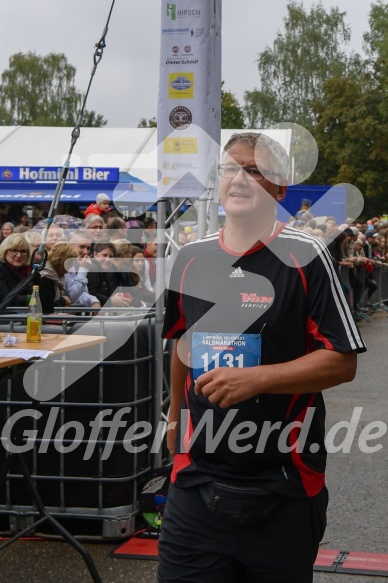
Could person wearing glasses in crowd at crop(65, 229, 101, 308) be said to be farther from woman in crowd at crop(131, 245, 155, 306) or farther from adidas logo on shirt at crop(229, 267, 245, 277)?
adidas logo on shirt at crop(229, 267, 245, 277)

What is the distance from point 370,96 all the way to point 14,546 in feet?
184

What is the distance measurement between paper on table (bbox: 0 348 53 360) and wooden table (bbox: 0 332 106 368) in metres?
0.04

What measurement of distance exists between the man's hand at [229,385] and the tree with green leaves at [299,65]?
68.5m

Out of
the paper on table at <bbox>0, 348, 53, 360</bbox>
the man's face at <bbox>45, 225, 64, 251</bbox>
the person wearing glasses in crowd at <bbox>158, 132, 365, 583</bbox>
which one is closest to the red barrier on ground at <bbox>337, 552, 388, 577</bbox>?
the paper on table at <bbox>0, 348, 53, 360</bbox>

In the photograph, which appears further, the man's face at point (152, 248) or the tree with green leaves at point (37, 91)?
the tree with green leaves at point (37, 91)

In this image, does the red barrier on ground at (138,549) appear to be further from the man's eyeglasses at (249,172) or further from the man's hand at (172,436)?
the man's eyeglasses at (249,172)

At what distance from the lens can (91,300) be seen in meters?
8.30

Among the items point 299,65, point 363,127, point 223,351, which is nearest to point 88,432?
point 223,351

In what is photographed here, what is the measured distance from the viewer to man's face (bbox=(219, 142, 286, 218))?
2945 mm

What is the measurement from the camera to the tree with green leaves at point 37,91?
79375 millimetres

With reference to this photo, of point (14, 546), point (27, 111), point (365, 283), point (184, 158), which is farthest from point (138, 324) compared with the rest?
point (27, 111)

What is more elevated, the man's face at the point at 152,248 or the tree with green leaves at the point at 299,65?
the tree with green leaves at the point at 299,65

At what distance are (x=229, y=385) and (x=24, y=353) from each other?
78.2 inches

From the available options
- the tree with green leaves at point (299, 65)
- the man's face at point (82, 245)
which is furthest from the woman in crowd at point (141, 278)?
the tree with green leaves at point (299, 65)
